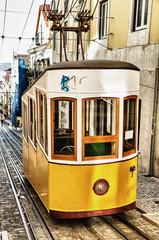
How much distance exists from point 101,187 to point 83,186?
33 centimetres

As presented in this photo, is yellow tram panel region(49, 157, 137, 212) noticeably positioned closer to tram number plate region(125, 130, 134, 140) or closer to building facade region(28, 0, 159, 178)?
tram number plate region(125, 130, 134, 140)

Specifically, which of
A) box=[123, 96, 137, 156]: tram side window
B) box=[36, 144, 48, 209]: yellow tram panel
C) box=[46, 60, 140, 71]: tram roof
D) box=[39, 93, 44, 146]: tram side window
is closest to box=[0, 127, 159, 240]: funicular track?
box=[36, 144, 48, 209]: yellow tram panel

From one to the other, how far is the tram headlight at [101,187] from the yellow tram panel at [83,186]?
0.17 feet

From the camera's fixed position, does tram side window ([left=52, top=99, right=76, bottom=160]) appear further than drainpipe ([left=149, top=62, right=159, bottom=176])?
No

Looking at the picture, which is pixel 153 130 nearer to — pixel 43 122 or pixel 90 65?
pixel 43 122

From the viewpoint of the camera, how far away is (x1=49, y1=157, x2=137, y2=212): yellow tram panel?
4992 mm

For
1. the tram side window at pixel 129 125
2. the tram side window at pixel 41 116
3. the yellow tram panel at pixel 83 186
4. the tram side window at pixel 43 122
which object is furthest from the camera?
the tram side window at pixel 41 116

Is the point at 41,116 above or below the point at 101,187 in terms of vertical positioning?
above

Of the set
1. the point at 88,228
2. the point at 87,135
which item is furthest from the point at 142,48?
the point at 88,228

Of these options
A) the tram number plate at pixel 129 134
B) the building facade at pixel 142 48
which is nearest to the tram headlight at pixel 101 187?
the tram number plate at pixel 129 134

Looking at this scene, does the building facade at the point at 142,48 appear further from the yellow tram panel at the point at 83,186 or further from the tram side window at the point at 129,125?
the yellow tram panel at the point at 83,186

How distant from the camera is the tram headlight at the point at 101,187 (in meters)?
5.07

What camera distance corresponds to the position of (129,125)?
210 inches

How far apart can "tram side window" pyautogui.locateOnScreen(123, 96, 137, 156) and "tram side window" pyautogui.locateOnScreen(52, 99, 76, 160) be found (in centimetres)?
96
